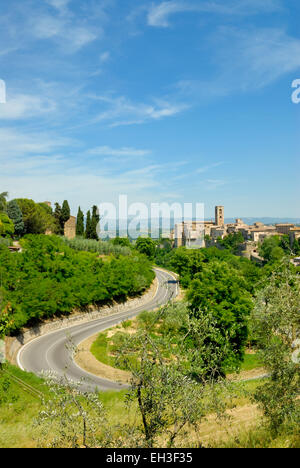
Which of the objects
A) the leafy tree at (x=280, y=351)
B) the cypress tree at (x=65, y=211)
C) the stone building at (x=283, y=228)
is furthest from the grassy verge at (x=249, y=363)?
the stone building at (x=283, y=228)

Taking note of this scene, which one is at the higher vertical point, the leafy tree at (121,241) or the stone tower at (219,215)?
the stone tower at (219,215)

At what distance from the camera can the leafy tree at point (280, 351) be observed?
8.65 m

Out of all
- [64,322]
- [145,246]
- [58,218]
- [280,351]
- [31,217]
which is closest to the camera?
[280,351]

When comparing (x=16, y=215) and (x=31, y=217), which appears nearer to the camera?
(x=16, y=215)

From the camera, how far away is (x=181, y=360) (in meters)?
8.70

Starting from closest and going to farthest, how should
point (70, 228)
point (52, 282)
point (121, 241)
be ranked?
1. point (52, 282)
2. point (70, 228)
3. point (121, 241)

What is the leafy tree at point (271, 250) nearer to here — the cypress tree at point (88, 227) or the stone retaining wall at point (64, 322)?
the stone retaining wall at point (64, 322)

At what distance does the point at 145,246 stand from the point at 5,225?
115 ft

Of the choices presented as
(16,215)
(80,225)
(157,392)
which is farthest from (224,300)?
(80,225)

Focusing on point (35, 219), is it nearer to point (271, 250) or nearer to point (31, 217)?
point (31, 217)

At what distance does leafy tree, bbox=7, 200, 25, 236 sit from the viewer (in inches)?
2368

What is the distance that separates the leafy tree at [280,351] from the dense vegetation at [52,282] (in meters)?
22.1

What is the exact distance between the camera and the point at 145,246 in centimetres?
8144

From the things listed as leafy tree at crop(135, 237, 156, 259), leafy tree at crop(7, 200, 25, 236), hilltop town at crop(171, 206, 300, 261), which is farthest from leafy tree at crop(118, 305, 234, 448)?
hilltop town at crop(171, 206, 300, 261)
